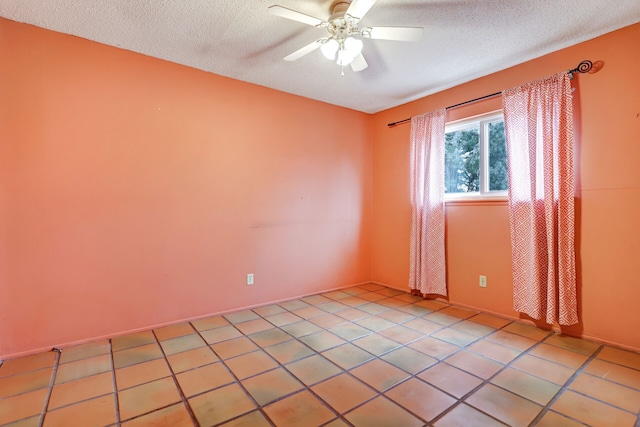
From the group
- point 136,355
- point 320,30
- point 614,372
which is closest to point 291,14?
point 320,30

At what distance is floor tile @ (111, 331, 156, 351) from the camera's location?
7.68 ft

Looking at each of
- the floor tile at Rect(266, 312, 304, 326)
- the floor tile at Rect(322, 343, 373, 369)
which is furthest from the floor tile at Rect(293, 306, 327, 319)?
the floor tile at Rect(322, 343, 373, 369)

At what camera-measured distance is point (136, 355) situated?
2.20 metres

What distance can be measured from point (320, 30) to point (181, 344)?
2700 millimetres

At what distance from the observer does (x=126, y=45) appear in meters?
2.47

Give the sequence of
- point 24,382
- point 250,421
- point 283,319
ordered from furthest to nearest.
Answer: point 283,319 → point 24,382 → point 250,421

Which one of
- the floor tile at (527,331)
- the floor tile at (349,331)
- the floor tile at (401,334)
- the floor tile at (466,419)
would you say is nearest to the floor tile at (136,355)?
the floor tile at (349,331)

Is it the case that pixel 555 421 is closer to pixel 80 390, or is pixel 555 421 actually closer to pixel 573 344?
pixel 573 344

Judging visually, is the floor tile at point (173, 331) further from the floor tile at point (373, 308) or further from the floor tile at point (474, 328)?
the floor tile at point (474, 328)

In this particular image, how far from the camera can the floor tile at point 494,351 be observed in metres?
2.17

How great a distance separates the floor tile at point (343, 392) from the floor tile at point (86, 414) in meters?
1.11

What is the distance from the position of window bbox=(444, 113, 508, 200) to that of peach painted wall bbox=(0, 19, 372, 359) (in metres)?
1.52

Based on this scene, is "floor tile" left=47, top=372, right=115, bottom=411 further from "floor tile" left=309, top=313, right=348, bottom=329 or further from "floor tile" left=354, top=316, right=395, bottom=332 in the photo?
"floor tile" left=354, top=316, right=395, bottom=332

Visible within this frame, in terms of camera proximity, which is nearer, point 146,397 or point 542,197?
point 146,397
